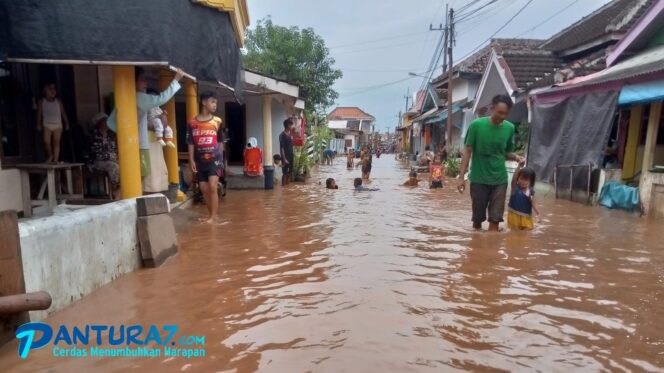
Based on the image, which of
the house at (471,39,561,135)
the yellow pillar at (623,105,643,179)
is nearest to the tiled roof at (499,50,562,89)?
the house at (471,39,561,135)

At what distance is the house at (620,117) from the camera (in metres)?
7.71

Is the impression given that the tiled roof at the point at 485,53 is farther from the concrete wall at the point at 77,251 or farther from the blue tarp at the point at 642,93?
the concrete wall at the point at 77,251

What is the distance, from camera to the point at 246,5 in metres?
9.91

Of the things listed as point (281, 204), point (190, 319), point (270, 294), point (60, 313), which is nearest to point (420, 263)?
point (270, 294)

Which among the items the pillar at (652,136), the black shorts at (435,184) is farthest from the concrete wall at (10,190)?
the black shorts at (435,184)

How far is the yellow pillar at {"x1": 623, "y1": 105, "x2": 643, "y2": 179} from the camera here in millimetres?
9070

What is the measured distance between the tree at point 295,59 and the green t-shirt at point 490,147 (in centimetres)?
2032

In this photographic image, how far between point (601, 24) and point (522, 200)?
33.7ft

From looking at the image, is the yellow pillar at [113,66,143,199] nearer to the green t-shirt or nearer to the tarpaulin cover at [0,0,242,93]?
the tarpaulin cover at [0,0,242,93]

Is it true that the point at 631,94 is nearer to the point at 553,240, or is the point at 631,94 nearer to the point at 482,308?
the point at 553,240

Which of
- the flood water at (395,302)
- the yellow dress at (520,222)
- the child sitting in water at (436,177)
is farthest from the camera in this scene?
the child sitting in water at (436,177)

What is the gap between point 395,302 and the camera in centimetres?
343

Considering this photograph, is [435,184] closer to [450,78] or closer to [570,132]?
[570,132]

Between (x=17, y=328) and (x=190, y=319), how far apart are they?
991mm
